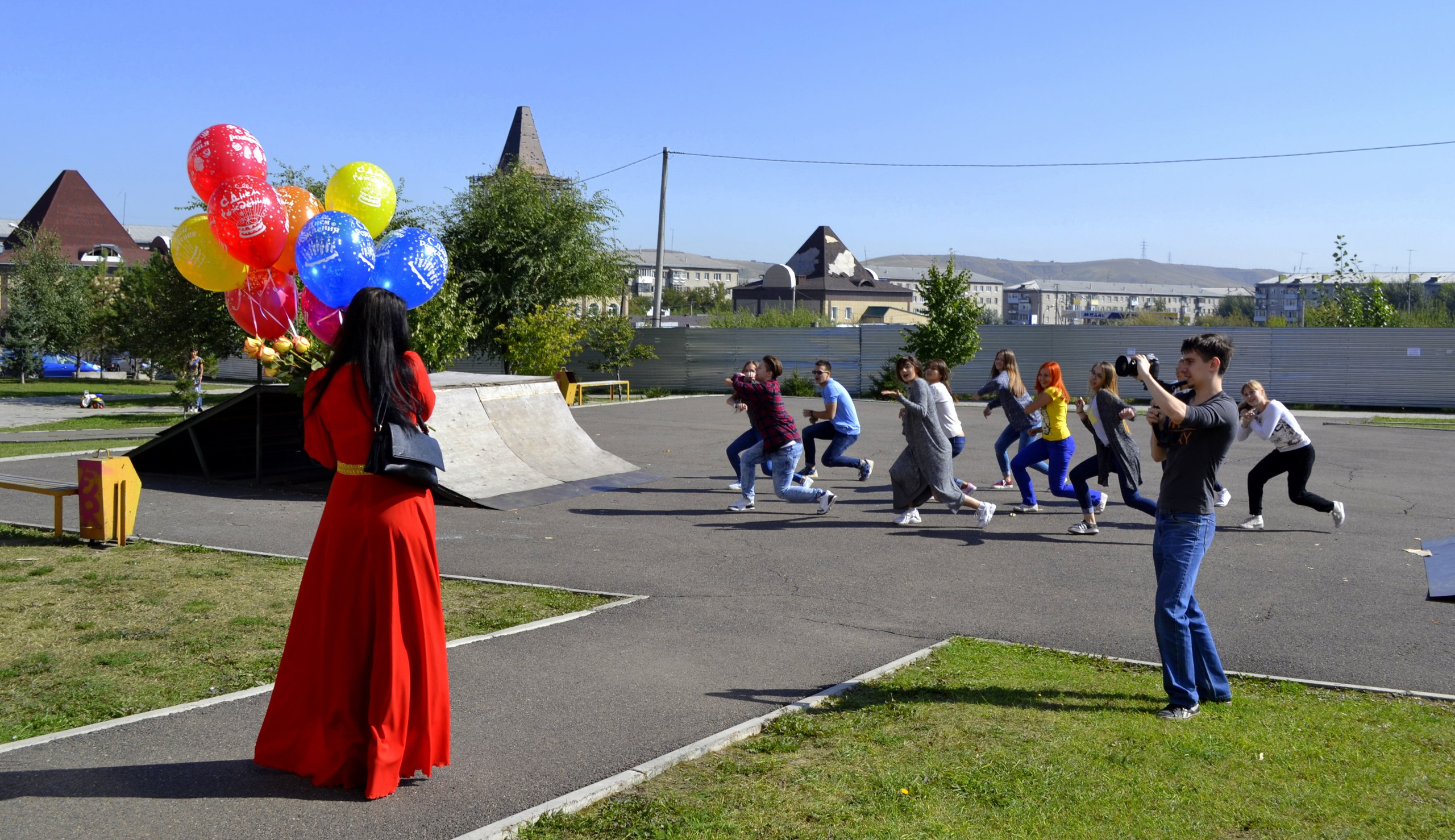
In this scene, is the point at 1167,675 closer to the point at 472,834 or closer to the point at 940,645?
the point at 940,645

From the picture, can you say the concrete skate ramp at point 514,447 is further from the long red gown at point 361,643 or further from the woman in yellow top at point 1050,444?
the long red gown at point 361,643

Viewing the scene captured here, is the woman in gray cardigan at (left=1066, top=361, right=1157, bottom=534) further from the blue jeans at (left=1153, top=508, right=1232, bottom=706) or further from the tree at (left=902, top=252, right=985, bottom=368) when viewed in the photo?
the tree at (left=902, top=252, right=985, bottom=368)

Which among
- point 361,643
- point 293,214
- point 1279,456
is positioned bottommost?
point 361,643

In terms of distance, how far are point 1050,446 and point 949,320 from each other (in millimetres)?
21658

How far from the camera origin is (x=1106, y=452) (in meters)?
11.0

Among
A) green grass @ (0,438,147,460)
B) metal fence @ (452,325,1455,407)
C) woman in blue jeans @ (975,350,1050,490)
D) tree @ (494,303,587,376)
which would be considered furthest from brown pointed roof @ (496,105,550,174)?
woman in blue jeans @ (975,350,1050,490)

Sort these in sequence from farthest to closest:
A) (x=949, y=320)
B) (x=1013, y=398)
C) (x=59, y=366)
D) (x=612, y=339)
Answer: (x=59, y=366)
(x=612, y=339)
(x=949, y=320)
(x=1013, y=398)

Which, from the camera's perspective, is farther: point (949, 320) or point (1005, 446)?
point (949, 320)

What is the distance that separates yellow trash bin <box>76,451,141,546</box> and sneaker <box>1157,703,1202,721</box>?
8902 mm

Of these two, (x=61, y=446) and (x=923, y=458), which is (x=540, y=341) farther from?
(x=923, y=458)

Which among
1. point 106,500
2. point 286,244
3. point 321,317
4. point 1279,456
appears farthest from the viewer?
point 1279,456

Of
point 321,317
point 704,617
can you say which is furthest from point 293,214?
point 704,617

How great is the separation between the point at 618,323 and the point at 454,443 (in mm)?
22690

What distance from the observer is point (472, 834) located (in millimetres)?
3910
